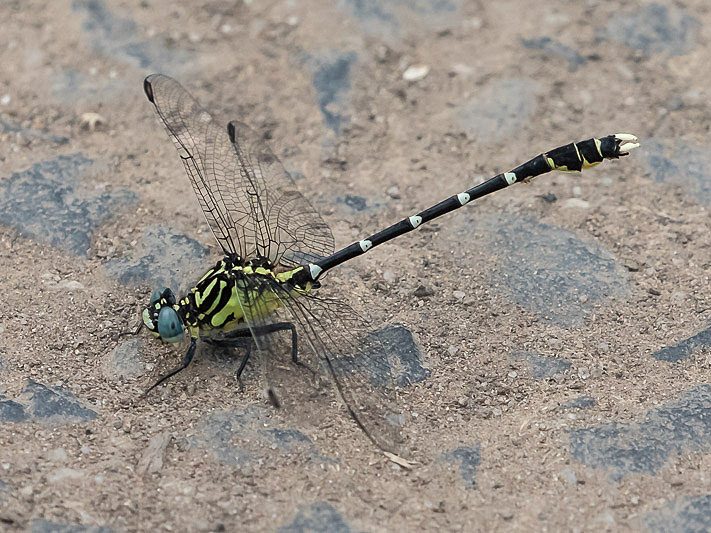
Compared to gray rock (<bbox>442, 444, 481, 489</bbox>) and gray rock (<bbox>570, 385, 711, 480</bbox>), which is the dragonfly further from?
gray rock (<bbox>570, 385, 711, 480</bbox>)

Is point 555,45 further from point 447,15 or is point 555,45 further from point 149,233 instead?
point 149,233

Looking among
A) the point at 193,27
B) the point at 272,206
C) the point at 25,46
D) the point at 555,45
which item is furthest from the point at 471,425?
the point at 25,46

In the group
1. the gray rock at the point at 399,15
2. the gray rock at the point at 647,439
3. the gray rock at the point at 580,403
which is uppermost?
the gray rock at the point at 399,15

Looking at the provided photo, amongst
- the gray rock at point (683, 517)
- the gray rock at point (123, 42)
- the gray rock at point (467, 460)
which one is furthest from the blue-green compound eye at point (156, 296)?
the gray rock at point (683, 517)

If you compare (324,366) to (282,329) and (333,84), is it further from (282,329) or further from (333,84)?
(333,84)

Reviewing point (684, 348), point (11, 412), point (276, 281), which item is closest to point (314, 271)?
point (276, 281)

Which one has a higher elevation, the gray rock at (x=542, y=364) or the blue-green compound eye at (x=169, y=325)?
the blue-green compound eye at (x=169, y=325)

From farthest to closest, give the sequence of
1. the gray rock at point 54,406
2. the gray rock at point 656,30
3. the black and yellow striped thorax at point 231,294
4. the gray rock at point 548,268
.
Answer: the gray rock at point 656,30 < the gray rock at point 548,268 < the black and yellow striped thorax at point 231,294 < the gray rock at point 54,406

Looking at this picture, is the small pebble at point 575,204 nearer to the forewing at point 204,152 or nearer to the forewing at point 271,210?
the forewing at point 271,210

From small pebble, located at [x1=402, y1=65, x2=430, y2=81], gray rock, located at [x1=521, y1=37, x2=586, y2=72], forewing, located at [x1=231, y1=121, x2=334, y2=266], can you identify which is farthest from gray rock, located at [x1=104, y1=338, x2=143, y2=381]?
gray rock, located at [x1=521, y1=37, x2=586, y2=72]
